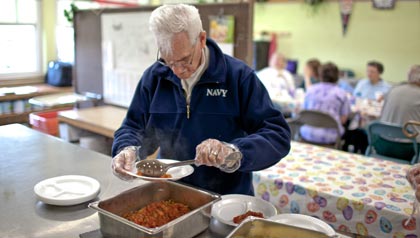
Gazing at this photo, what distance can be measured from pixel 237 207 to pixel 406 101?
8.54 feet

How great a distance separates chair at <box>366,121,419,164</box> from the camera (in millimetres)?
3131

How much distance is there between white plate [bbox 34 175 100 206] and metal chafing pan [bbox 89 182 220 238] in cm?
19

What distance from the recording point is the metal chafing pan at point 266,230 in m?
1.03

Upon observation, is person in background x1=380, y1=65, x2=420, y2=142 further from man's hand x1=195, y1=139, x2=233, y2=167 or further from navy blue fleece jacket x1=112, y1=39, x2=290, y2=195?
man's hand x1=195, y1=139, x2=233, y2=167

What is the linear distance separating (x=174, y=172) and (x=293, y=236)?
0.55 meters

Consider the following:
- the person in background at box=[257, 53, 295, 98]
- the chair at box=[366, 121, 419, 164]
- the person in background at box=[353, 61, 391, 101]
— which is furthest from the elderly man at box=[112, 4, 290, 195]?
the person in background at box=[353, 61, 391, 101]

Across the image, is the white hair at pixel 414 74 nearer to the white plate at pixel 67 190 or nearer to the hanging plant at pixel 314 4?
the white plate at pixel 67 190

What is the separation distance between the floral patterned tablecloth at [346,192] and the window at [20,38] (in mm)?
1289

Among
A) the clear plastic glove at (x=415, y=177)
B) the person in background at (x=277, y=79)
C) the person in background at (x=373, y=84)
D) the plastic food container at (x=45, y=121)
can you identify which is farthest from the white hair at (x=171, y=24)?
the person in background at (x=373, y=84)

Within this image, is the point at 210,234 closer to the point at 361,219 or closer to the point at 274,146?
the point at 274,146

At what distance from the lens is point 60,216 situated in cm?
125

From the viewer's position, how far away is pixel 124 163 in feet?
4.34

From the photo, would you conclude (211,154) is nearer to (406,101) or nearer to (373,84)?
(406,101)

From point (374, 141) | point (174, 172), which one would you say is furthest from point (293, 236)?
point (374, 141)
